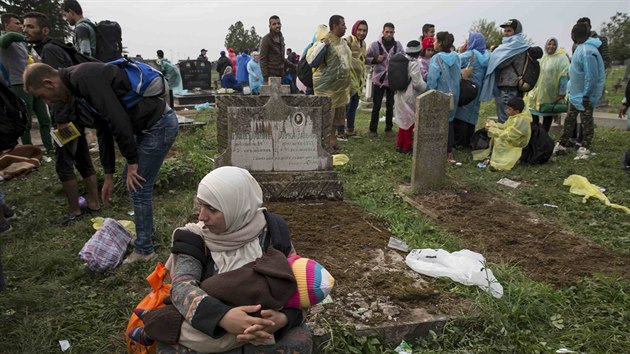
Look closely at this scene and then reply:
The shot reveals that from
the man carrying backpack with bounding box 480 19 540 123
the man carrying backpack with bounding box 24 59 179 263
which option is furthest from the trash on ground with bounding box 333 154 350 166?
the man carrying backpack with bounding box 24 59 179 263

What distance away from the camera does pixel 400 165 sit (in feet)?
22.6

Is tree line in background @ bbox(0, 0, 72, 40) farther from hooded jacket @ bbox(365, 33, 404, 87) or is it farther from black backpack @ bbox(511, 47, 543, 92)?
black backpack @ bbox(511, 47, 543, 92)

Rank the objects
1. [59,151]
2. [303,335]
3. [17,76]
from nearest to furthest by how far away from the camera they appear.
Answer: [303,335], [59,151], [17,76]

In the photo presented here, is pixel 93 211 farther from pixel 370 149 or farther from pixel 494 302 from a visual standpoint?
pixel 370 149

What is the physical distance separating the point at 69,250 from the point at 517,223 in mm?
4313

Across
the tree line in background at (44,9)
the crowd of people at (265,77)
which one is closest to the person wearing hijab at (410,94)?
the crowd of people at (265,77)

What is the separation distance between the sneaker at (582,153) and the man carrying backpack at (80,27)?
7.35m

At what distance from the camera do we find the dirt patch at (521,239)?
138 inches

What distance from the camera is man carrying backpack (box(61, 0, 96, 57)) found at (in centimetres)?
498

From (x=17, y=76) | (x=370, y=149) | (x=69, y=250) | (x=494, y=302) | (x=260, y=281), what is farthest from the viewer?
(x=370, y=149)

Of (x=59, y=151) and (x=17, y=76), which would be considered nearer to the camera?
Result: (x=59, y=151)

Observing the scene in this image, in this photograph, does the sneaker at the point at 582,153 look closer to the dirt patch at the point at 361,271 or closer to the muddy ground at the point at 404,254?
the muddy ground at the point at 404,254

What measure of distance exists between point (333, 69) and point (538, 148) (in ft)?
11.5

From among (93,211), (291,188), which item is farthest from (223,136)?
(93,211)
